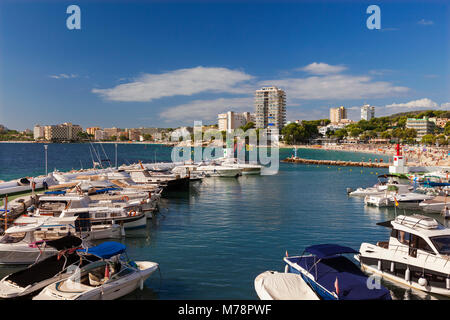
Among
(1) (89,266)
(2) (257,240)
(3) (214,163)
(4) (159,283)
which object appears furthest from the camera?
(3) (214,163)

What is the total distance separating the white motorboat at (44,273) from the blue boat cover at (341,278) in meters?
7.98

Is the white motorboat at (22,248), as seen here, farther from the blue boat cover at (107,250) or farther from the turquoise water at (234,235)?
the blue boat cover at (107,250)

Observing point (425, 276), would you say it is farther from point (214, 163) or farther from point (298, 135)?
point (298, 135)

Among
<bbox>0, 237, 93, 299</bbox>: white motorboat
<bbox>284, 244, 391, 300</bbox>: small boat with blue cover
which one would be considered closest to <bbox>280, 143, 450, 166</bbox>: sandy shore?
<bbox>284, 244, 391, 300</bbox>: small boat with blue cover

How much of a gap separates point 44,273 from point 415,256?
46.5 ft

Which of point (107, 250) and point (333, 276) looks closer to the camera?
point (333, 276)

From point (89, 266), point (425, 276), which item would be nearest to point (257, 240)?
point (425, 276)

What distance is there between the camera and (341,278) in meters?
11.1

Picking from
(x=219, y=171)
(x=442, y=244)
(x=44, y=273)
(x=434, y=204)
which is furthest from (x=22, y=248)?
(x=219, y=171)

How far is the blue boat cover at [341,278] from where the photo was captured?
Result: 33.3ft

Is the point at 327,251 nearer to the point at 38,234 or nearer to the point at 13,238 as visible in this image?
the point at 38,234

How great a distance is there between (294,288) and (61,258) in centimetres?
871

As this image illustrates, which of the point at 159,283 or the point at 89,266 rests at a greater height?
the point at 89,266

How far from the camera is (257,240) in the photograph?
62.6 feet
